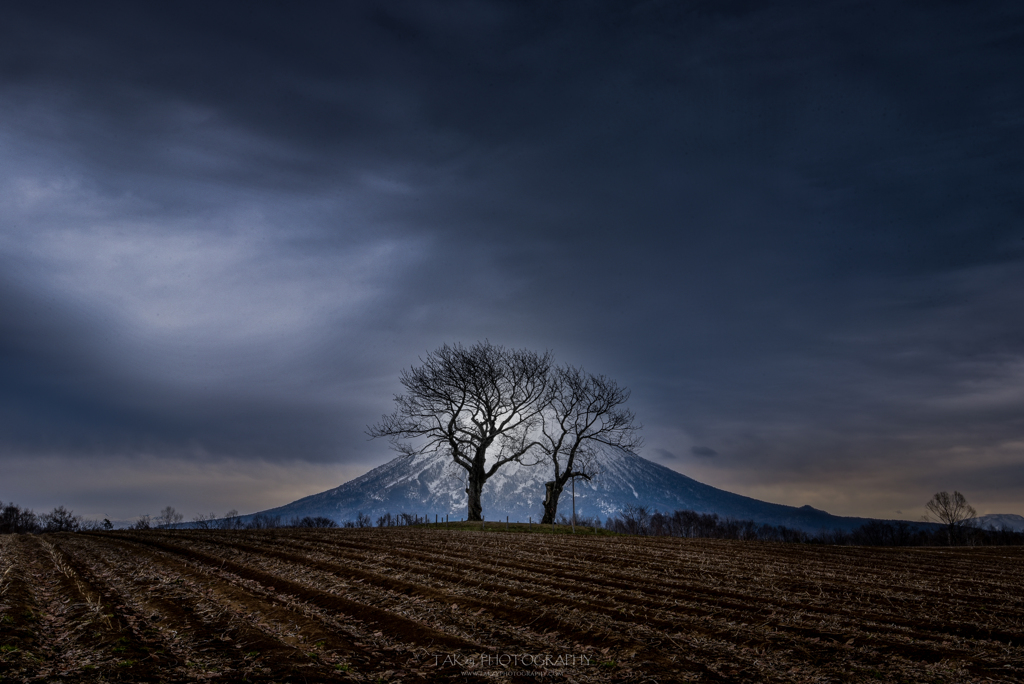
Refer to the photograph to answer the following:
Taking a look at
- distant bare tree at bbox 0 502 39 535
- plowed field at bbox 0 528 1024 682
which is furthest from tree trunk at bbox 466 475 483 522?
distant bare tree at bbox 0 502 39 535

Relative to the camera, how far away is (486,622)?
36.3 ft

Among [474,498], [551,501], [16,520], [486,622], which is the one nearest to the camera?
[486,622]

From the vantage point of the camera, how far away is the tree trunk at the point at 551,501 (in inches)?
2384

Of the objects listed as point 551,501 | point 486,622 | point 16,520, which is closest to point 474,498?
point 551,501

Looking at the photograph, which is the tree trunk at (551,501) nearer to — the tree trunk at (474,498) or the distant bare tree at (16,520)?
the tree trunk at (474,498)

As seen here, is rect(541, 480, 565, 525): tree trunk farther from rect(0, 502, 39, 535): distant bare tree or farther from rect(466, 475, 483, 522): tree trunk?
rect(0, 502, 39, 535): distant bare tree

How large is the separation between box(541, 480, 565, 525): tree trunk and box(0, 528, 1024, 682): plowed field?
41109mm

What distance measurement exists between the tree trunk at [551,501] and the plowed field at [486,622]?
135ft

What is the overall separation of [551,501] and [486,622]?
52.0 metres

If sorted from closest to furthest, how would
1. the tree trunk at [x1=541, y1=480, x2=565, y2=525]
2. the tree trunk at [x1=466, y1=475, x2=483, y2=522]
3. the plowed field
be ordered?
the plowed field < the tree trunk at [x1=466, y1=475, x2=483, y2=522] < the tree trunk at [x1=541, y1=480, x2=565, y2=525]

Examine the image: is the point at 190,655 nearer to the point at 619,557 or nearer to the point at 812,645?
the point at 812,645

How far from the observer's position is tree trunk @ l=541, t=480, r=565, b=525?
199 ft

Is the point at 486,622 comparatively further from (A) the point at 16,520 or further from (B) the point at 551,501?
(A) the point at 16,520

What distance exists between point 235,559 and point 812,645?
61.7ft
